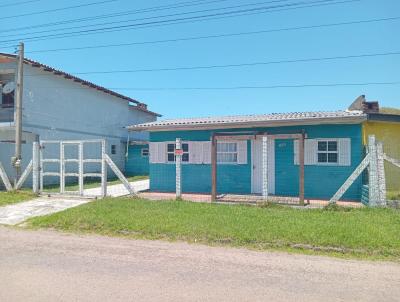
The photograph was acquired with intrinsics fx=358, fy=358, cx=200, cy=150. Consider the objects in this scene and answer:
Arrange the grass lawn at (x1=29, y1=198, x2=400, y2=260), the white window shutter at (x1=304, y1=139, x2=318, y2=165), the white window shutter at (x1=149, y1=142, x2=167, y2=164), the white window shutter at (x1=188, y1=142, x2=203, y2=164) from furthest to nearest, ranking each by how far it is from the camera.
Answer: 1. the white window shutter at (x1=149, y1=142, x2=167, y2=164)
2. the white window shutter at (x1=188, y1=142, x2=203, y2=164)
3. the white window shutter at (x1=304, y1=139, x2=318, y2=165)
4. the grass lawn at (x1=29, y1=198, x2=400, y2=260)

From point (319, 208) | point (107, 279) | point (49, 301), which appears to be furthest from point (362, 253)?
point (49, 301)

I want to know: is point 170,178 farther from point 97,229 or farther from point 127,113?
point 127,113

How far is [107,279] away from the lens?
4949 mm

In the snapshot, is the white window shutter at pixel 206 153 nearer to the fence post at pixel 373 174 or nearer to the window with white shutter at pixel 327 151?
the window with white shutter at pixel 327 151

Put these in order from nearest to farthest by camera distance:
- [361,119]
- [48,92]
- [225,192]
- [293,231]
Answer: [293,231] → [361,119] → [225,192] → [48,92]

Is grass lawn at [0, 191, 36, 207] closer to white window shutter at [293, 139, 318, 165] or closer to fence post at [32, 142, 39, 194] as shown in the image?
fence post at [32, 142, 39, 194]

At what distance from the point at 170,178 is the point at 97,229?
22.1 ft

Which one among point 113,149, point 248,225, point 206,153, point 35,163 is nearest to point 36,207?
point 35,163

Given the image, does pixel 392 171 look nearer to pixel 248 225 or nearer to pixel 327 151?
pixel 327 151

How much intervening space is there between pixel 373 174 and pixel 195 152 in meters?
6.93

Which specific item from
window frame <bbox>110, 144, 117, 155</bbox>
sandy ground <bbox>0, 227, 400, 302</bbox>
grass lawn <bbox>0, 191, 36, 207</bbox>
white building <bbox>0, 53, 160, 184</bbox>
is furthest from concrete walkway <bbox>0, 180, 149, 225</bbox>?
window frame <bbox>110, 144, 117, 155</bbox>

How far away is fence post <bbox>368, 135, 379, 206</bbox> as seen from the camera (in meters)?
9.89

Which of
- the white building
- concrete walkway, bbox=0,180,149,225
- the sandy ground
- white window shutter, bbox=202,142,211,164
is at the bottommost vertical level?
the sandy ground

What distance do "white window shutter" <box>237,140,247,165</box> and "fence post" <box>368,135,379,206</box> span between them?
485 cm
